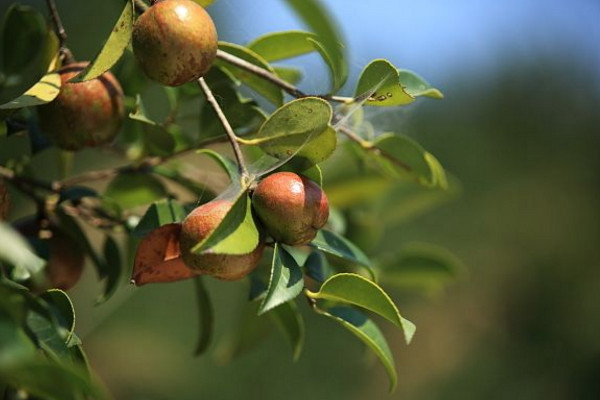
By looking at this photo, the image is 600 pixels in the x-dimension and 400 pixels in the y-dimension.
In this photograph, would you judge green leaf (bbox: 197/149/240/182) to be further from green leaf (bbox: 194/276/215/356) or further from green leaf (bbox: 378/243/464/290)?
green leaf (bbox: 378/243/464/290)

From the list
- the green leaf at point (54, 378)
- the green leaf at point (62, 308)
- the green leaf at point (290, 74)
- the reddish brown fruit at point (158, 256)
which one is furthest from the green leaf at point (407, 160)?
the green leaf at point (54, 378)

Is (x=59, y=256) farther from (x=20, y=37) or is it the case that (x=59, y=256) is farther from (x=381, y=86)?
(x=381, y=86)

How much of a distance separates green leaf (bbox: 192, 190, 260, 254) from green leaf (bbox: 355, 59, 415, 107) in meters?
0.16

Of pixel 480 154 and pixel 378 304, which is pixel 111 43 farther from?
pixel 480 154

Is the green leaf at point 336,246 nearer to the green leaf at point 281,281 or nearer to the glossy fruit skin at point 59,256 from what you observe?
the green leaf at point 281,281

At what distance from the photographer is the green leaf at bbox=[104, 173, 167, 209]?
1.07 m

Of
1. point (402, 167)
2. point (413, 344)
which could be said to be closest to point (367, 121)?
point (402, 167)

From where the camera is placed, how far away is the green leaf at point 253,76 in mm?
824

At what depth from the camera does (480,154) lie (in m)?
3.30

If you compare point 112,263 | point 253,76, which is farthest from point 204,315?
point 253,76

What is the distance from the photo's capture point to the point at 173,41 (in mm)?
686

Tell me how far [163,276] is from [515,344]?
2.30m

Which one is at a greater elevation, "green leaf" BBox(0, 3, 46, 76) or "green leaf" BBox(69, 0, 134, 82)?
"green leaf" BBox(69, 0, 134, 82)

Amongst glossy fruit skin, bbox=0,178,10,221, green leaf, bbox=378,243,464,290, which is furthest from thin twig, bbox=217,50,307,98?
green leaf, bbox=378,243,464,290
